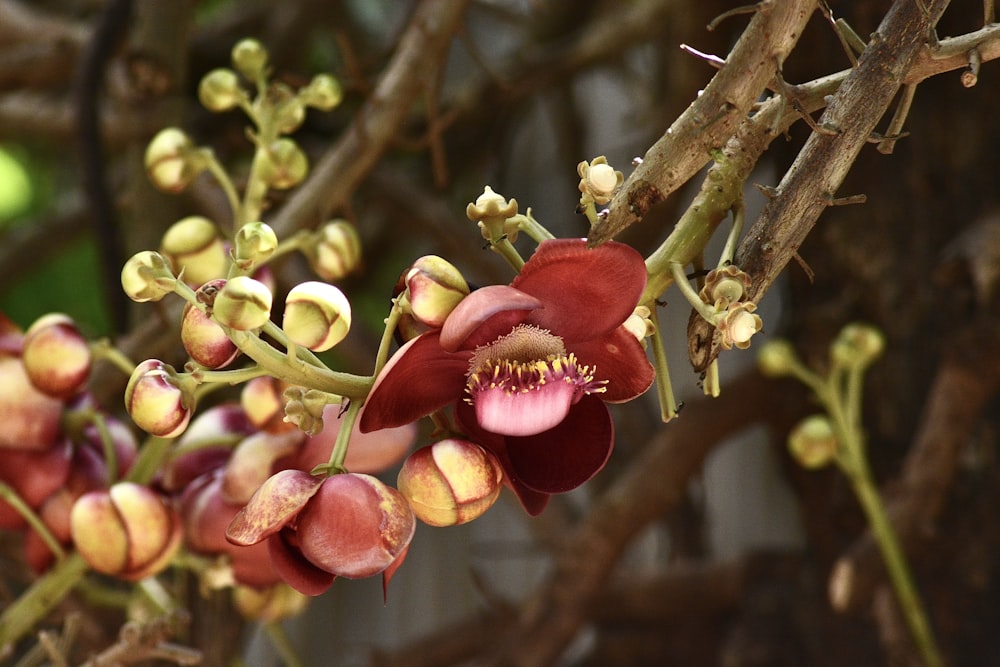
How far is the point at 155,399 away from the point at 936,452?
1.81 feet

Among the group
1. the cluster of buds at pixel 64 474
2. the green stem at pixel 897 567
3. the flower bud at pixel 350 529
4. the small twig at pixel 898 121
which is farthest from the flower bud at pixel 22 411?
the green stem at pixel 897 567

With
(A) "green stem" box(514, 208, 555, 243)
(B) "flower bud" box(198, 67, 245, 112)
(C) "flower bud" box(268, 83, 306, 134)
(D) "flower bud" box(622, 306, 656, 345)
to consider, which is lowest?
(D) "flower bud" box(622, 306, 656, 345)

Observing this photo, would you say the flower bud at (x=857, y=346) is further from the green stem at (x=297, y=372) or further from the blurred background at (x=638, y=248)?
the green stem at (x=297, y=372)

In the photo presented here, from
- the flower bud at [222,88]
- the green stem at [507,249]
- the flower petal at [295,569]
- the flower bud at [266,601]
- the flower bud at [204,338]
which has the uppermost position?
the flower bud at [222,88]

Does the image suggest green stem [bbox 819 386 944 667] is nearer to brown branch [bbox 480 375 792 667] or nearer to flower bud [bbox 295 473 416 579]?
brown branch [bbox 480 375 792 667]

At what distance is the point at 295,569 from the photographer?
0.96 ft

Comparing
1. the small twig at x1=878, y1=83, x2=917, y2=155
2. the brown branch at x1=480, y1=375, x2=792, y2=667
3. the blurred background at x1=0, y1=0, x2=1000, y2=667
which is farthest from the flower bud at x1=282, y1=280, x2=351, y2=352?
the brown branch at x1=480, y1=375, x2=792, y2=667

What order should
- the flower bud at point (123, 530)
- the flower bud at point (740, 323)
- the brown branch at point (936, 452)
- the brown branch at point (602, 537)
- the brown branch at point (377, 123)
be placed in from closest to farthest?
the flower bud at point (740, 323) < the flower bud at point (123, 530) < the brown branch at point (377, 123) < the brown branch at point (936, 452) < the brown branch at point (602, 537)

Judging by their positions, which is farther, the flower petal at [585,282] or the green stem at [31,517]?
the green stem at [31,517]

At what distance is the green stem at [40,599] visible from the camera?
462mm

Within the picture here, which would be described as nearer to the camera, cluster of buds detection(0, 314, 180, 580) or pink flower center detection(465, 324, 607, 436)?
pink flower center detection(465, 324, 607, 436)

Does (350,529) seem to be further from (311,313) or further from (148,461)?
(148,461)

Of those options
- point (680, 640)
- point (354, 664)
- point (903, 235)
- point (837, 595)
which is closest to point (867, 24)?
point (903, 235)

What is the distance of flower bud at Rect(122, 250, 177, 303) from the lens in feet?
0.97
